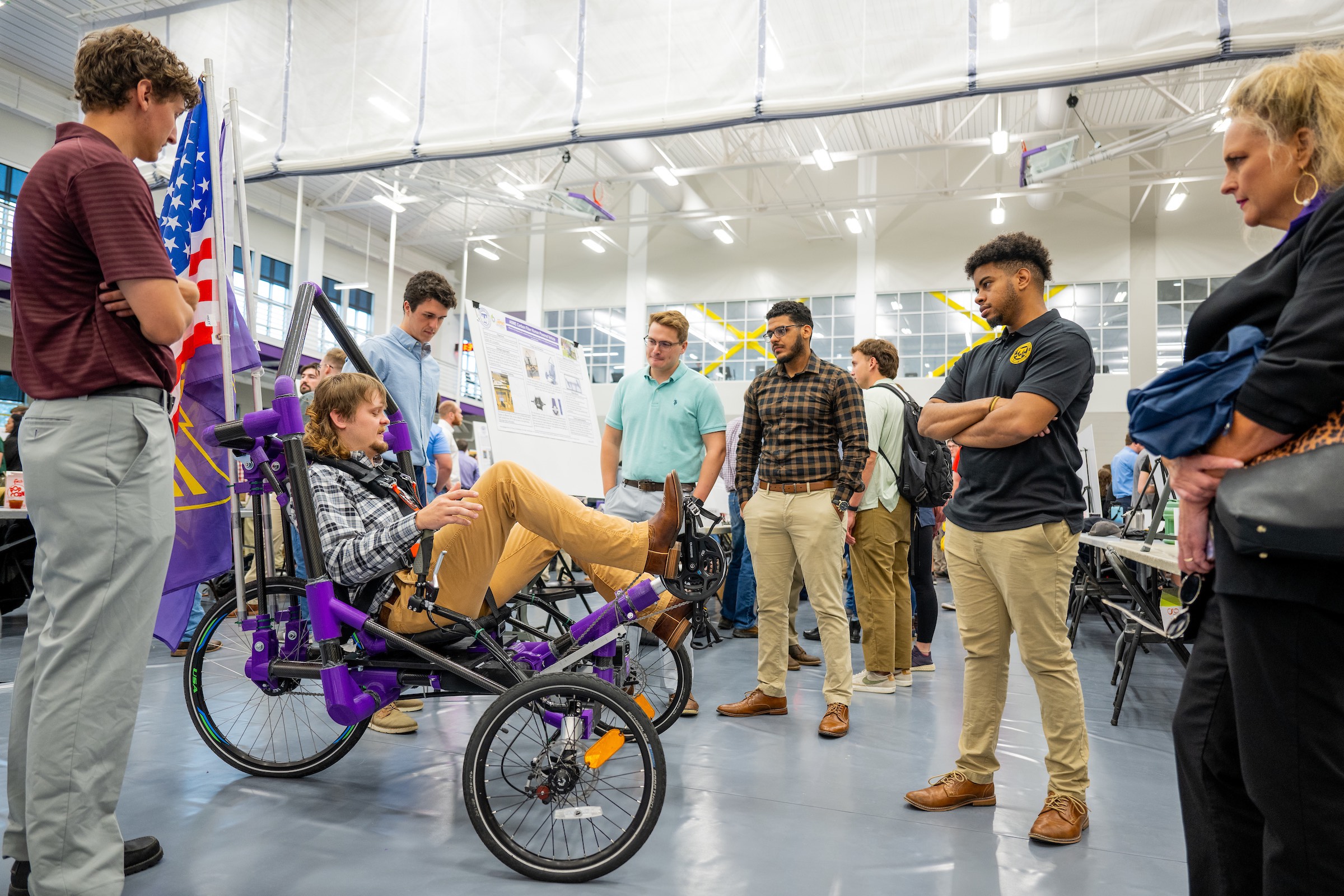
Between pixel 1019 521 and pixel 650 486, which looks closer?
pixel 1019 521

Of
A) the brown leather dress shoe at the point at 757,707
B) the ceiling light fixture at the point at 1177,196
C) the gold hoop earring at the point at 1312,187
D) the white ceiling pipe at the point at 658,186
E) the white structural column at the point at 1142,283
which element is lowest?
the brown leather dress shoe at the point at 757,707

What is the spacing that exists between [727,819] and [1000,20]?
12.2 feet

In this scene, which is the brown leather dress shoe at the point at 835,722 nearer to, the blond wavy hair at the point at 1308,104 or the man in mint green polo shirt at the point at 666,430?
the man in mint green polo shirt at the point at 666,430

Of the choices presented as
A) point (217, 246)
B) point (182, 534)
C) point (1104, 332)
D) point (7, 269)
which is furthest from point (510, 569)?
point (1104, 332)

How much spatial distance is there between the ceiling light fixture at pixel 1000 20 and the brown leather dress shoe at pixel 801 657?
321cm

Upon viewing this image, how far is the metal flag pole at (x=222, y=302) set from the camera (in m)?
2.17

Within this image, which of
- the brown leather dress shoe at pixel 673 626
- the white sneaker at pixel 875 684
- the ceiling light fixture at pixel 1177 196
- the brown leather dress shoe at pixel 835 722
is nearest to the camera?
the brown leather dress shoe at pixel 673 626

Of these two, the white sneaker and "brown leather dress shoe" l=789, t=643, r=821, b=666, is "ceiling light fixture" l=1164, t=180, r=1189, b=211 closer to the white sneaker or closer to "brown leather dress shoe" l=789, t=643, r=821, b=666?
"brown leather dress shoe" l=789, t=643, r=821, b=666

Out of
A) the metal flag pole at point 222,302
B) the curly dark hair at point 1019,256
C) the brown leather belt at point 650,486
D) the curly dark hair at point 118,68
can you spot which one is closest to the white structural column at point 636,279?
the brown leather belt at point 650,486

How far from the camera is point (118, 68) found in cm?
148

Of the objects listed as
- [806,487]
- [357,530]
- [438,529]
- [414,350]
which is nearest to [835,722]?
[806,487]

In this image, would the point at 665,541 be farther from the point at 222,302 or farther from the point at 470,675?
the point at 222,302

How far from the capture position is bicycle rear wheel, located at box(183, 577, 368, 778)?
2246 millimetres

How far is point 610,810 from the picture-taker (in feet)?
6.82
